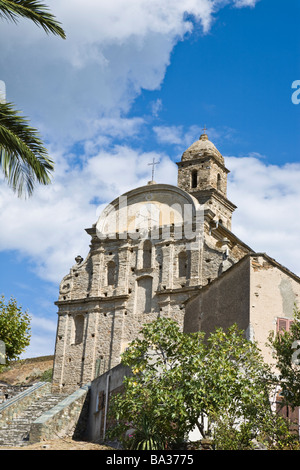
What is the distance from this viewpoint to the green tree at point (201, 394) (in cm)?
1527

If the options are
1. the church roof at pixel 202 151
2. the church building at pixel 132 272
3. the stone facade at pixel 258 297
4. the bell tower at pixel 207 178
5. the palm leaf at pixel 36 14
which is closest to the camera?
the palm leaf at pixel 36 14

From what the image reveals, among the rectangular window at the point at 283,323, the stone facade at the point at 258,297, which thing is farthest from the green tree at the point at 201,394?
the rectangular window at the point at 283,323

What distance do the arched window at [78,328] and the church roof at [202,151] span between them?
12.9 meters

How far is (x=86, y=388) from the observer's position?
2789cm

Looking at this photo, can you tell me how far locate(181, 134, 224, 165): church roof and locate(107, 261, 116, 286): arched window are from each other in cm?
962

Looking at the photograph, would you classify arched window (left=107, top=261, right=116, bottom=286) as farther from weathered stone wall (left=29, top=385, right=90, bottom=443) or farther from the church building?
weathered stone wall (left=29, top=385, right=90, bottom=443)

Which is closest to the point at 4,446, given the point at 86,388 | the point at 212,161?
the point at 86,388

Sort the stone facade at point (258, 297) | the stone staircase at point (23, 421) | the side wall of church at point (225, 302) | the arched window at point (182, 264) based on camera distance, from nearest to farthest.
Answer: the stone facade at point (258, 297) < the side wall of church at point (225, 302) < the stone staircase at point (23, 421) < the arched window at point (182, 264)

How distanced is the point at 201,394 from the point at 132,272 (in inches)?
883

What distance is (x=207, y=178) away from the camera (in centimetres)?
4266

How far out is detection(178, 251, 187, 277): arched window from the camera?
36.7 metres

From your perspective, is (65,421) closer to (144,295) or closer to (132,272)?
(144,295)

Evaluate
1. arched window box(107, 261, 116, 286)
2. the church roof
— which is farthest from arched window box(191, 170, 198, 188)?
arched window box(107, 261, 116, 286)

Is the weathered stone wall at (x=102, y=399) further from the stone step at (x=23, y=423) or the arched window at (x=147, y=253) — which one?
the arched window at (x=147, y=253)
